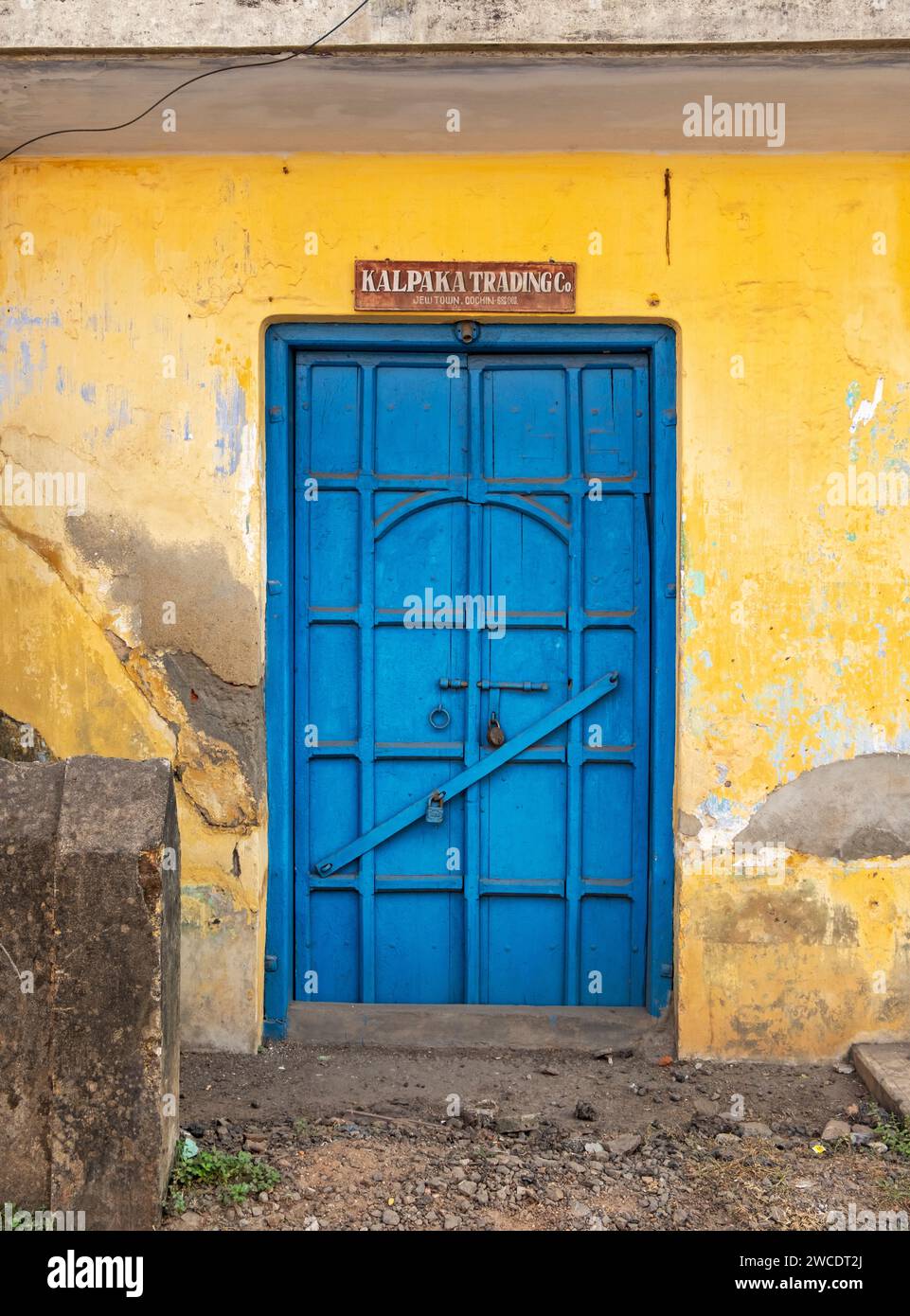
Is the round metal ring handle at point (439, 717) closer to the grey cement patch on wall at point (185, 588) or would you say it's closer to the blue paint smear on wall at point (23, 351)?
the grey cement patch on wall at point (185, 588)

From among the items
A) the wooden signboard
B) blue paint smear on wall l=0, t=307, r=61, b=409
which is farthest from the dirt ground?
the wooden signboard

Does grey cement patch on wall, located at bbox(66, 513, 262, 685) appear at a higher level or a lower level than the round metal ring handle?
higher

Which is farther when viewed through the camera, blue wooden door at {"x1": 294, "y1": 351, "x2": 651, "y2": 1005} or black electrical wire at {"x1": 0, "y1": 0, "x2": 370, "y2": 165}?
blue wooden door at {"x1": 294, "y1": 351, "x2": 651, "y2": 1005}

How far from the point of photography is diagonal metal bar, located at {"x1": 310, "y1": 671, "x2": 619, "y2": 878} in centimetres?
479

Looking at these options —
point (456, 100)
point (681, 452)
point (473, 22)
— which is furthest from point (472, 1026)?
point (473, 22)

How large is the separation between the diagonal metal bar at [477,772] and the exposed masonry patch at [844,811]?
0.81m

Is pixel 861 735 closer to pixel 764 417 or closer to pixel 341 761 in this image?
pixel 764 417

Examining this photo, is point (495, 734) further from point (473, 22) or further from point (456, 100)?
point (473, 22)

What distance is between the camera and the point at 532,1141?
13.2ft

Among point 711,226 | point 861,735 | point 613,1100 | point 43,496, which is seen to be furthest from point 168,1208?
point 711,226

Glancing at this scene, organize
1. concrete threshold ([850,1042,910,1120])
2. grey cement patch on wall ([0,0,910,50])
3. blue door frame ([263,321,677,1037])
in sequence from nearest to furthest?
grey cement patch on wall ([0,0,910,50]) < concrete threshold ([850,1042,910,1120]) < blue door frame ([263,321,677,1037])

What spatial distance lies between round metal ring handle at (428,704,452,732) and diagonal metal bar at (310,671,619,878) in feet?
0.70

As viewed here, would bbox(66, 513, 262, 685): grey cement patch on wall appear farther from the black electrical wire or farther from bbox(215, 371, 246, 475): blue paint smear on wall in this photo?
the black electrical wire

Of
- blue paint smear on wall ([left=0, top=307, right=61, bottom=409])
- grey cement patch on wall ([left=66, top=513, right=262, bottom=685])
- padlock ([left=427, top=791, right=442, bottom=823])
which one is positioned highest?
blue paint smear on wall ([left=0, top=307, right=61, bottom=409])
